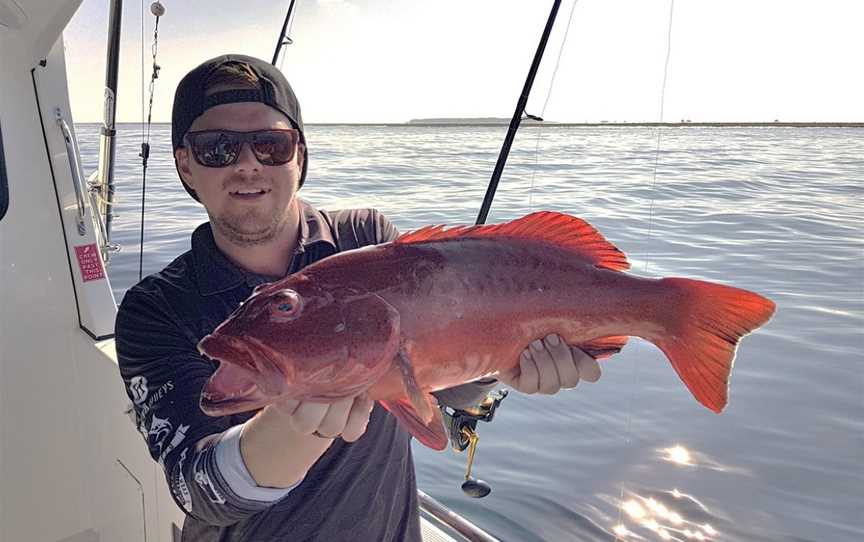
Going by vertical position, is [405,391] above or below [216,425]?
above

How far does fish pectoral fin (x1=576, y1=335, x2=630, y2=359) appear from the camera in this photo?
5.16ft

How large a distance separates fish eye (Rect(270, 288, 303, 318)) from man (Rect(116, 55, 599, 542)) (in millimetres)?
241

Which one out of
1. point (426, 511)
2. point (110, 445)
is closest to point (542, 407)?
point (426, 511)

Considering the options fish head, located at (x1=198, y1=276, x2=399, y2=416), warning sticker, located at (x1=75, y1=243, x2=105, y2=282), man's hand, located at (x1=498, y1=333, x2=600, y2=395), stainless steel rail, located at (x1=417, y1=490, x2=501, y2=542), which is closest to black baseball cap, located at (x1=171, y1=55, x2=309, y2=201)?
fish head, located at (x1=198, y1=276, x2=399, y2=416)

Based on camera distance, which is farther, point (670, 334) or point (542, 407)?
point (542, 407)

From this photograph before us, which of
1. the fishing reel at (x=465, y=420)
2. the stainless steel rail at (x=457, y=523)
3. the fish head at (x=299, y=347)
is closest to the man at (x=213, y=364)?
the fish head at (x=299, y=347)

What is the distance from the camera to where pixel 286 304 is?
1258 mm

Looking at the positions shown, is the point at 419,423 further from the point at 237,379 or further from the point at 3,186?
the point at 3,186

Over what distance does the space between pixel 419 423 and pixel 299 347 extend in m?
0.34

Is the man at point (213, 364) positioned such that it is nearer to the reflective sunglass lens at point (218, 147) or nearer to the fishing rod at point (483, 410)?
the reflective sunglass lens at point (218, 147)

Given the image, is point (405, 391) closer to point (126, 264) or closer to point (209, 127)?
point (209, 127)

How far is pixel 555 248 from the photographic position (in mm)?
1546

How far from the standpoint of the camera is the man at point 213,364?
1.35 m

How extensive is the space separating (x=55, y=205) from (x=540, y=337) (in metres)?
2.65
